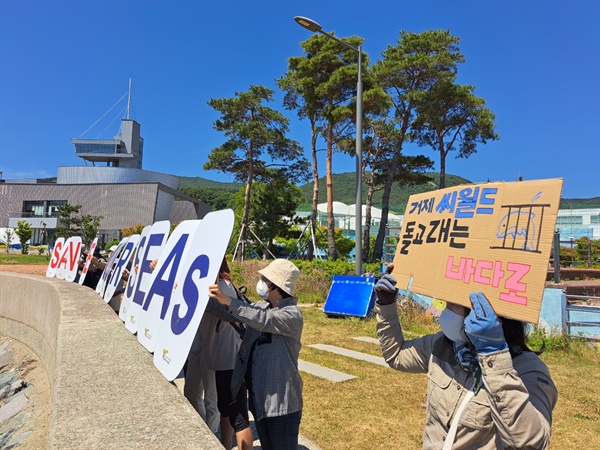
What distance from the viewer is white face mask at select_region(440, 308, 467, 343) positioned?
1.86 m

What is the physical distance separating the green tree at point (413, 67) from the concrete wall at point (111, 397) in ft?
71.3

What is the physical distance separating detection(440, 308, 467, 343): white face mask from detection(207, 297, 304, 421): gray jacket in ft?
3.29

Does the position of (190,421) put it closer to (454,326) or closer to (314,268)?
(454,326)

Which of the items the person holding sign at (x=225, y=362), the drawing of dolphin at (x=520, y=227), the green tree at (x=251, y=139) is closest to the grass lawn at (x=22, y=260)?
the green tree at (x=251, y=139)

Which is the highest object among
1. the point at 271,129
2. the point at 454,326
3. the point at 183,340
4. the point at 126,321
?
the point at 271,129

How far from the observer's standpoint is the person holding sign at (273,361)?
8.34ft

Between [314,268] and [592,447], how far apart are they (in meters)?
11.1

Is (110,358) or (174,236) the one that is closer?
(110,358)

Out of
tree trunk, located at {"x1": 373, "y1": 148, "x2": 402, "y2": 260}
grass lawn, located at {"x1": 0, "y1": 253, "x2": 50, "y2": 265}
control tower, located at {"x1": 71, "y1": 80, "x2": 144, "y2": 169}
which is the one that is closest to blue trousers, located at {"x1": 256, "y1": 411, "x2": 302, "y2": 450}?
tree trunk, located at {"x1": 373, "y1": 148, "x2": 402, "y2": 260}

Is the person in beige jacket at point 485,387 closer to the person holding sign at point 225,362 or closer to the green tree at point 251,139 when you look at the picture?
the person holding sign at point 225,362

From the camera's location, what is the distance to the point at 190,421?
212 cm

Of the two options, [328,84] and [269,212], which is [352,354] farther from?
[269,212]

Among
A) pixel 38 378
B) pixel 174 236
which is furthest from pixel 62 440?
pixel 38 378

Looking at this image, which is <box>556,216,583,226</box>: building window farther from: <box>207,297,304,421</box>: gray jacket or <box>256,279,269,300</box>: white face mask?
<box>207,297,304,421</box>: gray jacket
